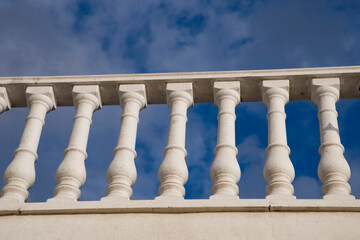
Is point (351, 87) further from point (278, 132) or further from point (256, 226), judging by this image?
point (256, 226)

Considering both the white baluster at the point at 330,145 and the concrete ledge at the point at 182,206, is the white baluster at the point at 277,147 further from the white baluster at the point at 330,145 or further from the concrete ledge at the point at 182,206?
the white baluster at the point at 330,145

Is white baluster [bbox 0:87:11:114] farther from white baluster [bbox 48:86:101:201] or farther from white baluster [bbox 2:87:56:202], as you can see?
white baluster [bbox 48:86:101:201]

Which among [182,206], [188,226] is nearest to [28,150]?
[182,206]

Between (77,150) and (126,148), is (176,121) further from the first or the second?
(77,150)

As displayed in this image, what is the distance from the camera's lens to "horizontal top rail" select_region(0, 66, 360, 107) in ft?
27.5

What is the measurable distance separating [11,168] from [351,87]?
4.18m

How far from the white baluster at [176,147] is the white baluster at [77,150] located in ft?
3.01

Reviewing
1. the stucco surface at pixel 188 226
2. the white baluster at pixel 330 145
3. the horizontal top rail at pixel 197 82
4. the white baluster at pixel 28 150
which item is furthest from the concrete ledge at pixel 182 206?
the horizontal top rail at pixel 197 82

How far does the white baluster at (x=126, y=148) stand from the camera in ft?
24.7

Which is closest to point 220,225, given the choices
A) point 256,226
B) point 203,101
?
point 256,226

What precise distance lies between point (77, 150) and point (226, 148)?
1.71 m

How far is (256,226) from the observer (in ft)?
23.1

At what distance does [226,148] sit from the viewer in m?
7.71

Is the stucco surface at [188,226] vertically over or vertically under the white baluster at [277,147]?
under
